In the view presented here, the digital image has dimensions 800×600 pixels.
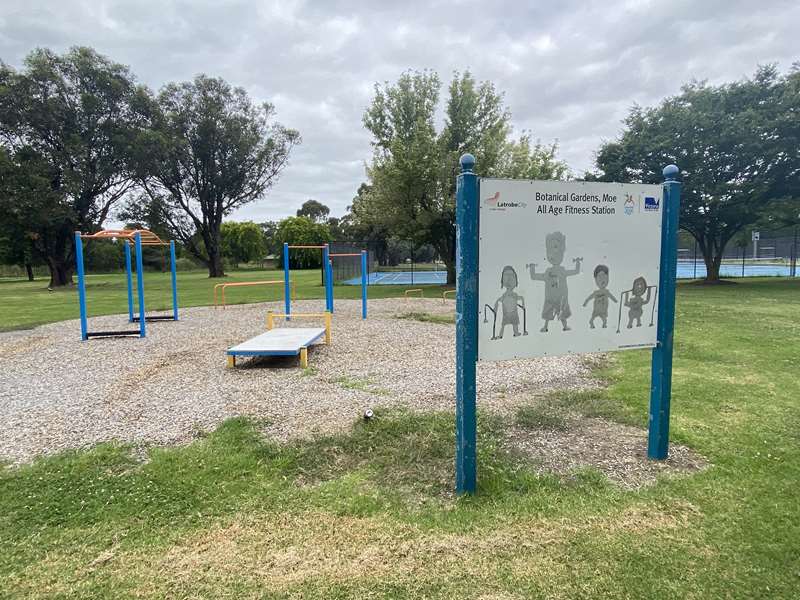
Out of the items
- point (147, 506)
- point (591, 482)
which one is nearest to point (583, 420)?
point (591, 482)

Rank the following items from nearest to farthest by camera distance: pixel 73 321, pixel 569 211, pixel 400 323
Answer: pixel 569 211, pixel 400 323, pixel 73 321

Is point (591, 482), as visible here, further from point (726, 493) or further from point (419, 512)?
point (419, 512)

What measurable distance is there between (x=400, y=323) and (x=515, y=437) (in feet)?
23.1

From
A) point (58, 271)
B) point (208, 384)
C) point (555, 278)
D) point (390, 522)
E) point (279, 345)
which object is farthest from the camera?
point (58, 271)

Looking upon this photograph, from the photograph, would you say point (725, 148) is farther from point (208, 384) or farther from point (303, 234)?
point (303, 234)

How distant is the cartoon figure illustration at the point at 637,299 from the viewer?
332 centimetres

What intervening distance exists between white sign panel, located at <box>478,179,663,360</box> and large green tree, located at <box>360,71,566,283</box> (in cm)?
1574

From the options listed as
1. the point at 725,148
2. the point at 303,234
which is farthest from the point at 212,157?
the point at 725,148

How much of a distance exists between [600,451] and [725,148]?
2135 centimetres

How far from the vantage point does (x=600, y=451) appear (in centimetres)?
371

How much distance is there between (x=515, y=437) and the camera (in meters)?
4.02

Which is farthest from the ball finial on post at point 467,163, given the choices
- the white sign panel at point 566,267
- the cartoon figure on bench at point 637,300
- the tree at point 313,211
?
the tree at point 313,211

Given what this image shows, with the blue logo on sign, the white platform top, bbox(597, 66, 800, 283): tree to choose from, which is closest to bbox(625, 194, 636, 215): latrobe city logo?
the blue logo on sign

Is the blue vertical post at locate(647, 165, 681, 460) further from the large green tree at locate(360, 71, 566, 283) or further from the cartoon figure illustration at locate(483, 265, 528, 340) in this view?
the large green tree at locate(360, 71, 566, 283)
